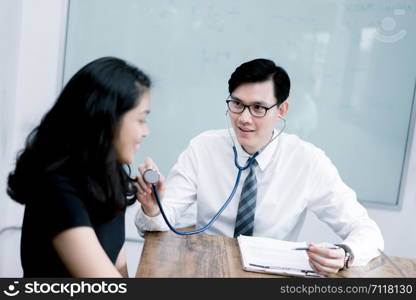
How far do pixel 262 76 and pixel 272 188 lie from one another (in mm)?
416

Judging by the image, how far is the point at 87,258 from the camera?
34.9 inches

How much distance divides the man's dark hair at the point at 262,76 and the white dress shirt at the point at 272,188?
0.20 metres

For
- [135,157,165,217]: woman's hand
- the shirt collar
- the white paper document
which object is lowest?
the white paper document

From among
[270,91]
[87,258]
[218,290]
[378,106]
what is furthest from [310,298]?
[378,106]

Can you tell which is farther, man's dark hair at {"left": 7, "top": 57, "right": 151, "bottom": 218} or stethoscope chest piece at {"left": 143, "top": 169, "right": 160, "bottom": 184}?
stethoscope chest piece at {"left": 143, "top": 169, "right": 160, "bottom": 184}

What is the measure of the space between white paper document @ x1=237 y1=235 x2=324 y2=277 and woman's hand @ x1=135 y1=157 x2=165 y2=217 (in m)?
0.28

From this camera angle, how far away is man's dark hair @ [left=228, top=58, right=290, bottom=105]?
5.27ft

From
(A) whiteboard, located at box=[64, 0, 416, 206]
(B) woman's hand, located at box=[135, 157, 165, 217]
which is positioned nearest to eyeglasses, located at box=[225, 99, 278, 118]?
(B) woman's hand, located at box=[135, 157, 165, 217]

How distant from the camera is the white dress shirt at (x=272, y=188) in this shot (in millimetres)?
1618

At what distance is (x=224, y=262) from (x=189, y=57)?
1.45m

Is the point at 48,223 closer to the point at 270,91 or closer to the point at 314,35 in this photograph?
the point at 270,91

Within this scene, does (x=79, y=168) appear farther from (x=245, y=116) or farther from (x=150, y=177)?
(x=245, y=116)

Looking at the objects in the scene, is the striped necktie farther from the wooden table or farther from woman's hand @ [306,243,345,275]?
woman's hand @ [306,243,345,275]

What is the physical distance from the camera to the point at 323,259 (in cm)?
113
